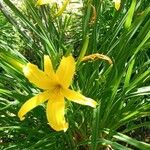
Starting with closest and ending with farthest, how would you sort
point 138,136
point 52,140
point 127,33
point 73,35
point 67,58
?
point 67,58 → point 127,33 → point 52,140 → point 138,136 → point 73,35

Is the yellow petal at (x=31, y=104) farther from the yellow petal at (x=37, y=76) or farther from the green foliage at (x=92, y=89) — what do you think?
the green foliage at (x=92, y=89)

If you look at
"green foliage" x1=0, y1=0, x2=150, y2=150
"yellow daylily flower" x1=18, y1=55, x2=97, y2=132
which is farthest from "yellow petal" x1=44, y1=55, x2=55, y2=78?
"green foliage" x1=0, y1=0, x2=150, y2=150

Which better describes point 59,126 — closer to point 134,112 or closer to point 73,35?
point 134,112

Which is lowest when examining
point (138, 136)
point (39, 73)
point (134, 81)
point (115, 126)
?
point (138, 136)

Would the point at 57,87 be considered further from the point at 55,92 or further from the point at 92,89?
the point at 92,89

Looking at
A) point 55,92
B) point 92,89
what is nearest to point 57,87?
point 55,92

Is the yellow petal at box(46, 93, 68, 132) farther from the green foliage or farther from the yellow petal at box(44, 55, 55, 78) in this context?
the green foliage

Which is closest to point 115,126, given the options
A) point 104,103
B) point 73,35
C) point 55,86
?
point 104,103
